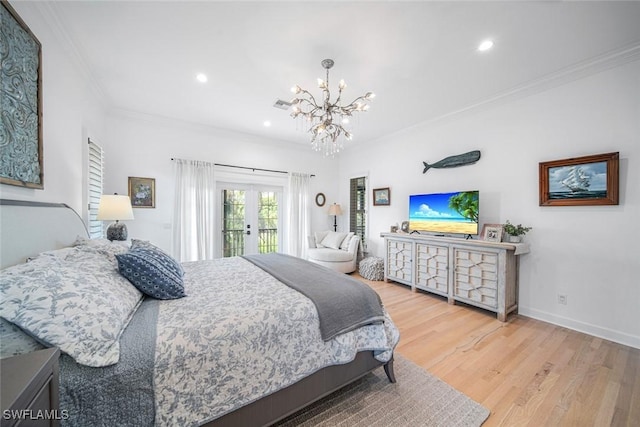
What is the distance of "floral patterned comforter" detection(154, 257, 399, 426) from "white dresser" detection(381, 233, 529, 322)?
194 centimetres

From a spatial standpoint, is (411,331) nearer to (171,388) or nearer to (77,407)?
(171,388)

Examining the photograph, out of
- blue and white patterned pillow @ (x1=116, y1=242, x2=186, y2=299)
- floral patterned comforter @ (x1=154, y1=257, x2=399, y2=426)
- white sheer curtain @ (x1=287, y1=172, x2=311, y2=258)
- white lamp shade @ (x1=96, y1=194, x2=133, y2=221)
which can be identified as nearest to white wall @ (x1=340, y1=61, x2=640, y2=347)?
floral patterned comforter @ (x1=154, y1=257, x2=399, y2=426)

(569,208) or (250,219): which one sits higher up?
(569,208)

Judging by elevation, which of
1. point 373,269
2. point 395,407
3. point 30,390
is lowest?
point 395,407

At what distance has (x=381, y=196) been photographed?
486 cm

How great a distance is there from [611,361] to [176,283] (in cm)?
362

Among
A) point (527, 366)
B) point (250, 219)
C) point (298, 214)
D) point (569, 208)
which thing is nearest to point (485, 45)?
point (569, 208)

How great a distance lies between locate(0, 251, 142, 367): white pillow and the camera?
2.87 feet

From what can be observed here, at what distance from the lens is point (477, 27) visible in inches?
76.3

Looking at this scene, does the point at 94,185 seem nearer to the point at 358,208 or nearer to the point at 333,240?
the point at 333,240

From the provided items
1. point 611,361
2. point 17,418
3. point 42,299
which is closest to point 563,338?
point 611,361

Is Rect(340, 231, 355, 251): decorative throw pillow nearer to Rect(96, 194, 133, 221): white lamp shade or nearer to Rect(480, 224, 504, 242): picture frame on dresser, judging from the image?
Rect(480, 224, 504, 242): picture frame on dresser

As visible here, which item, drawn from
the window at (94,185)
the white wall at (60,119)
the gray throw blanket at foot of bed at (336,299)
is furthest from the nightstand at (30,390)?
the window at (94,185)

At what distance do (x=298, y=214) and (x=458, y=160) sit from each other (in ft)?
10.5
